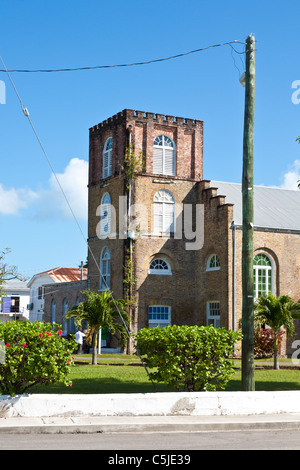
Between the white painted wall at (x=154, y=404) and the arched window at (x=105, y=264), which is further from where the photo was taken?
the arched window at (x=105, y=264)

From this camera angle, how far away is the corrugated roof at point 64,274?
203 ft

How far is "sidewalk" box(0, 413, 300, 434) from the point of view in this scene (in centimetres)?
1028

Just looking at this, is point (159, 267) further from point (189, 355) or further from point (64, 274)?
point (64, 274)

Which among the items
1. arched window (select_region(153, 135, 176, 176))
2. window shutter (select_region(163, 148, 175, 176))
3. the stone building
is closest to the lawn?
the stone building

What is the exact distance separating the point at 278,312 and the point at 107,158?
1692 centimetres

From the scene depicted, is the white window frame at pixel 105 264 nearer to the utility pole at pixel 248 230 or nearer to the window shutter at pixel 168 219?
the window shutter at pixel 168 219

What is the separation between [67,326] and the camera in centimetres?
4525

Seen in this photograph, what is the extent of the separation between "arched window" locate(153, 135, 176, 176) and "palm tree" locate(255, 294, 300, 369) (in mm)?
12758

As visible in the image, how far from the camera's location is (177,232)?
36438 mm

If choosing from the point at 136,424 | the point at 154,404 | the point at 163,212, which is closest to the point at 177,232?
the point at 163,212

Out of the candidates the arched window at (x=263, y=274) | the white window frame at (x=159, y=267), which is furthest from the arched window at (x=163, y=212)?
the arched window at (x=263, y=274)

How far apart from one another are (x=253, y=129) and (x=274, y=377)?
1006cm

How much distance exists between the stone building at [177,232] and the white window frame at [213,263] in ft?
0.18
